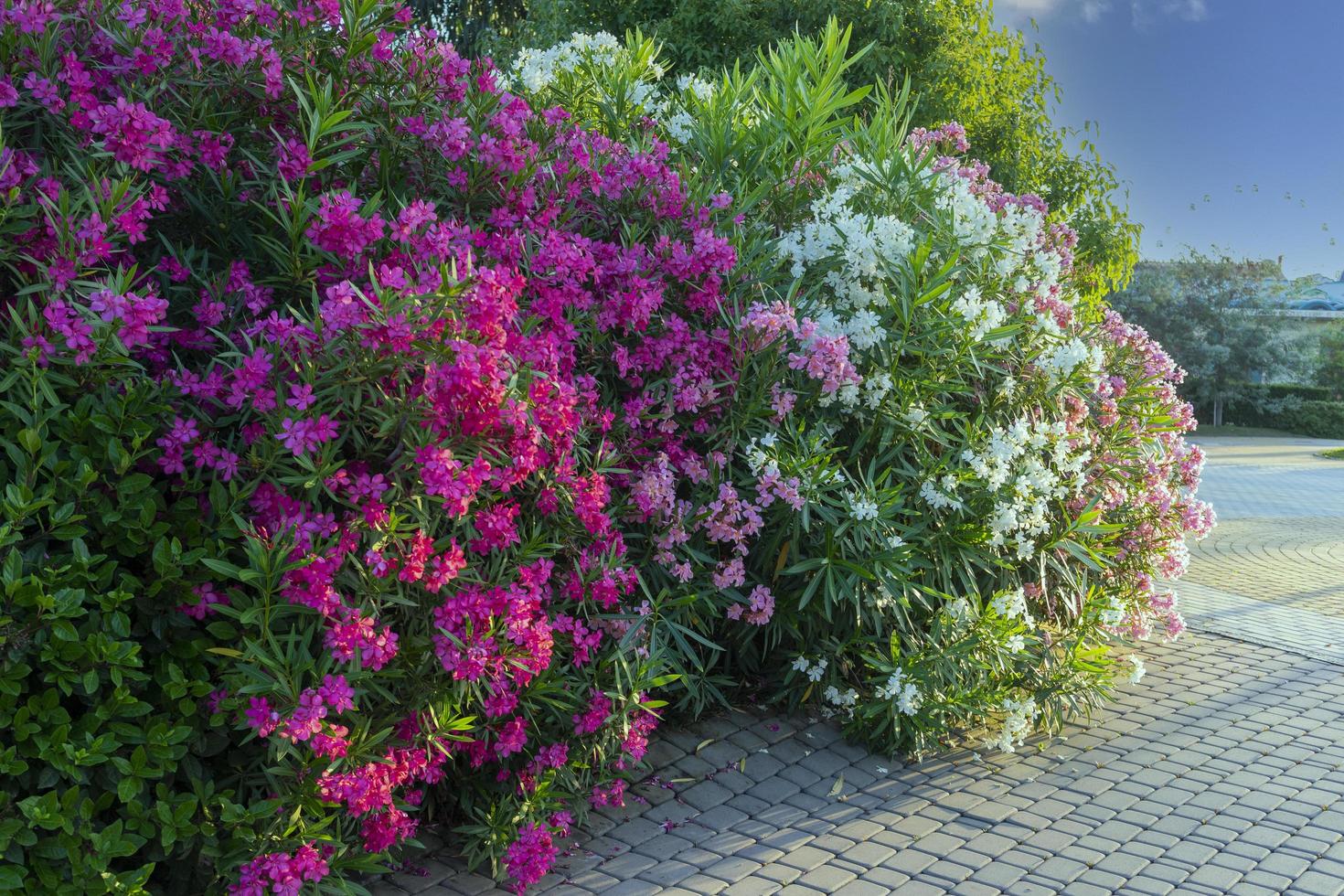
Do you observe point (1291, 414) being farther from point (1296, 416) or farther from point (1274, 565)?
point (1274, 565)

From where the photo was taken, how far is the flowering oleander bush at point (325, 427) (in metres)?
3.02

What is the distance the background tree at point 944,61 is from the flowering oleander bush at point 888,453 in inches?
234

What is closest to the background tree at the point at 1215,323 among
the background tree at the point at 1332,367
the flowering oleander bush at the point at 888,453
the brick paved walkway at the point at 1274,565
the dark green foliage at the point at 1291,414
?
the dark green foliage at the point at 1291,414

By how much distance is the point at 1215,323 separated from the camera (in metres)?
35.8

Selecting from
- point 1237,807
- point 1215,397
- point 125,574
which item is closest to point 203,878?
point 125,574

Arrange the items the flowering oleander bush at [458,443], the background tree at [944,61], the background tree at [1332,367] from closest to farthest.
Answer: the flowering oleander bush at [458,443] < the background tree at [944,61] < the background tree at [1332,367]

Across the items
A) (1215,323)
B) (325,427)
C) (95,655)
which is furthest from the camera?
(1215,323)

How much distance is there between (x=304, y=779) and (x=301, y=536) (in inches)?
26.6

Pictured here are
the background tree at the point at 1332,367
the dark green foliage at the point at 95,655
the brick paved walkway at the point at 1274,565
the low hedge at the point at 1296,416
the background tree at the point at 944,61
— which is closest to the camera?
the dark green foliage at the point at 95,655

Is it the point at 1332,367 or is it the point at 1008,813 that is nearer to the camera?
the point at 1008,813

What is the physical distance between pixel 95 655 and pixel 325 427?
81 cm

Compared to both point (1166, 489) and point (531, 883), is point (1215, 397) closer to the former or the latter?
point (1166, 489)

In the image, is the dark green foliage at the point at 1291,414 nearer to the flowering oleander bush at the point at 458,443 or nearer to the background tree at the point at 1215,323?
the background tree at the point at 1215,323

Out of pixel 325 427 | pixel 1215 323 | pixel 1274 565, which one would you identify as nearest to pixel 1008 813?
pixel 325 427
